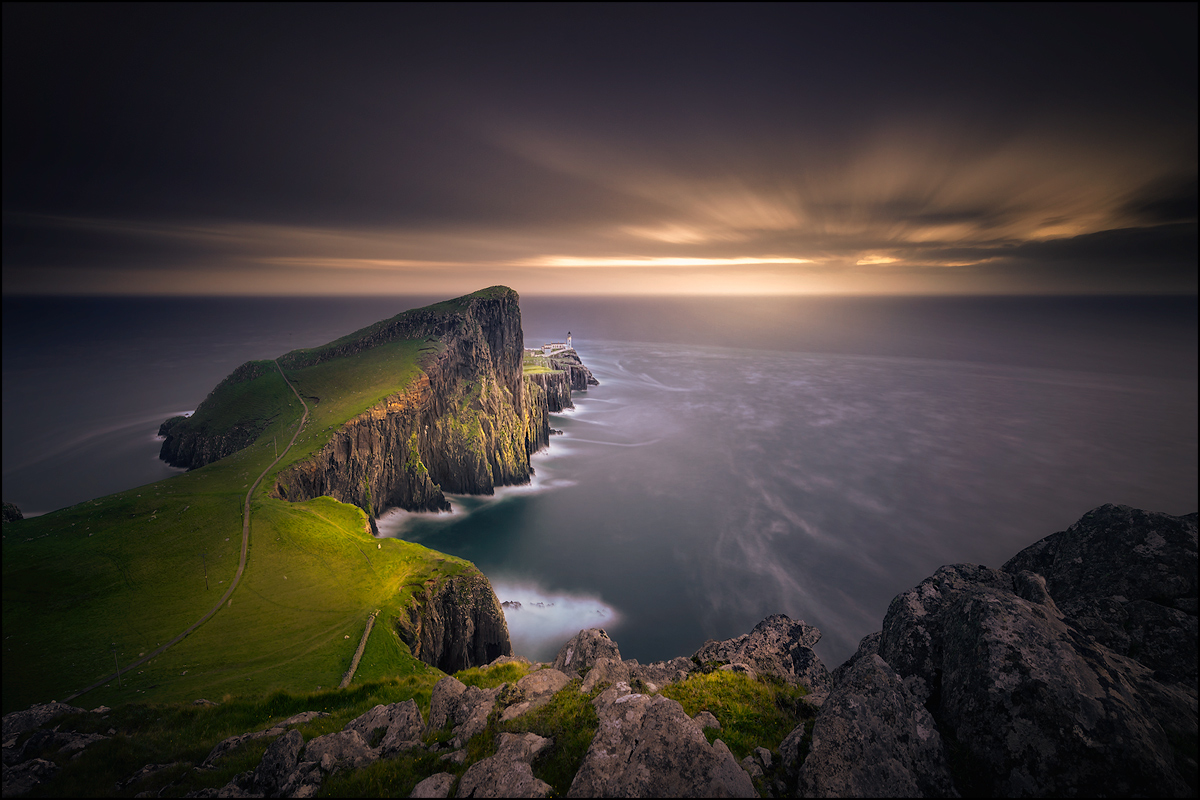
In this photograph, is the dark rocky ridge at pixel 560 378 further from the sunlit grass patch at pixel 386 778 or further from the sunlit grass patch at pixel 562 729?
the sunlit grass patch at pixel 386 778

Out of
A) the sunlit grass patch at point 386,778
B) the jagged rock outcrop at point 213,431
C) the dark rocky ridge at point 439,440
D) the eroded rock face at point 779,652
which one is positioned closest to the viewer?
the sunlit grass patch at point 386,778

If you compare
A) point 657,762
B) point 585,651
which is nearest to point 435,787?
point 657,762

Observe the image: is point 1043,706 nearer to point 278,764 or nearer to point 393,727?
point 393,727

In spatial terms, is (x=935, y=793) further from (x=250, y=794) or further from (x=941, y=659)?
(x=250, y=794)

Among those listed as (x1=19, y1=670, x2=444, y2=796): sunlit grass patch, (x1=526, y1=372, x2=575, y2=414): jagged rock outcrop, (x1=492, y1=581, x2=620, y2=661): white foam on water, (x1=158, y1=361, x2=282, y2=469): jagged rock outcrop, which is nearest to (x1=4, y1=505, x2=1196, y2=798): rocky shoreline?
(x1=19, y1=670, x2=444, y2=796): sunlit grass patch

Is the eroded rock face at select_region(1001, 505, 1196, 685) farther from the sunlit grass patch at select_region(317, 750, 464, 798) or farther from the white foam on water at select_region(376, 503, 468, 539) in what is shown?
the white foam on water at select_region(376, 503, 468, 539)

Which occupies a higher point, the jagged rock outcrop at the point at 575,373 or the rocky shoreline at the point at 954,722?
the jagged rock outcrop at the point at 575,373

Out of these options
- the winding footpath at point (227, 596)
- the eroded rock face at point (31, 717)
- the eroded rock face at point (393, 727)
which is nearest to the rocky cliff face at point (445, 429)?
the winding footpath at point (227, 596)
